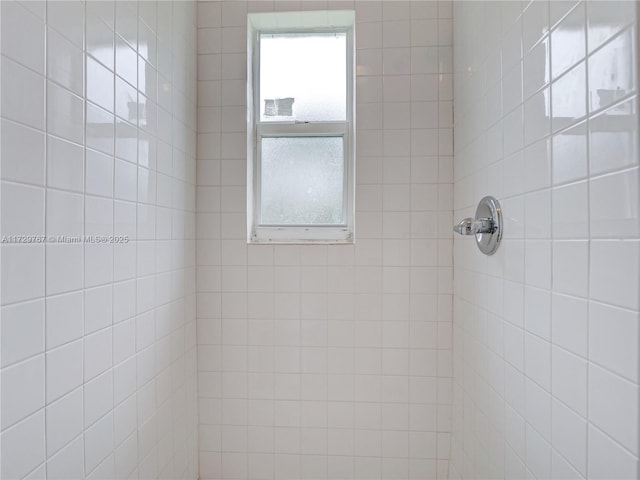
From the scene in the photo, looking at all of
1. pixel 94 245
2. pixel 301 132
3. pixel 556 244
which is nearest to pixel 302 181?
pixel 301 132

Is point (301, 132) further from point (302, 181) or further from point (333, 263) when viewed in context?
point (333, 263)

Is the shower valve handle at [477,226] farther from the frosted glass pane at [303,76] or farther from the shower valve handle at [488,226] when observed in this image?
the frosted glass pane at [303,76]

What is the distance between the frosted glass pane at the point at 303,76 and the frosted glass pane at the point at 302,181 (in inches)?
4.8

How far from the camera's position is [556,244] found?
2.60ft

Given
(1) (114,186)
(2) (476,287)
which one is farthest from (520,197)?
(1) (114,186)

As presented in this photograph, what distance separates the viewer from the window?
1.70 meters

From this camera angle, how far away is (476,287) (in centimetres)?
128

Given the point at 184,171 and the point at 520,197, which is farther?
the point at 184,171

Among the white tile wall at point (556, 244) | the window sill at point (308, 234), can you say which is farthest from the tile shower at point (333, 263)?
the window sill at point (308, 234)

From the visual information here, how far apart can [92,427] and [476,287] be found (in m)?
1.16

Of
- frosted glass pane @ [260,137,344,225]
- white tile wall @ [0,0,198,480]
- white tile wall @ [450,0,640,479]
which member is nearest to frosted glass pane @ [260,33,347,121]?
frosted glass pane @ [260,137,344,225]

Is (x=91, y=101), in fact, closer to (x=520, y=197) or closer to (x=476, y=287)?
(x=520, y=197)

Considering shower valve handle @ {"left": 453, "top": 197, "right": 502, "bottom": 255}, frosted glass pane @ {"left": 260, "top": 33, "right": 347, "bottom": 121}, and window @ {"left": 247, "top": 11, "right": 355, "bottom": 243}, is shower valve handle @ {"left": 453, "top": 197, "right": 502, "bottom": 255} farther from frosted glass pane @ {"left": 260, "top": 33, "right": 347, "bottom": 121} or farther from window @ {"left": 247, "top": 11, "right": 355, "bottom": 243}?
frosted glass pane @ {"left": 260, "top": 33, "right": 347, "bottom": 121}

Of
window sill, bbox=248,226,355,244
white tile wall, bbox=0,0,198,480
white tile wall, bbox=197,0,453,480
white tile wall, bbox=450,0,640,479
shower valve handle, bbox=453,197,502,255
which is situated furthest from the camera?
window sill, bbox=248,226,355,244
